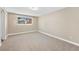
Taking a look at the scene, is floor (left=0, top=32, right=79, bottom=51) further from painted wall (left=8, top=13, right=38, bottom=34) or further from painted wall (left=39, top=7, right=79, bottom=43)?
painted wall (left=8, top=13, right=38, bottom=34)

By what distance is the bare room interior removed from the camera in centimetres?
445

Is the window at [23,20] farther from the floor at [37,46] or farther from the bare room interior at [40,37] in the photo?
the floor at [37,46]

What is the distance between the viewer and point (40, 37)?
727 centimetres

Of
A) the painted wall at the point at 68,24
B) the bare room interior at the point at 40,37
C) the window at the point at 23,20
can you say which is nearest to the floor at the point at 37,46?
the bare room interior at the point at 40,37

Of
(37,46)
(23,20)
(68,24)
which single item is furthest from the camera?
(23,20)

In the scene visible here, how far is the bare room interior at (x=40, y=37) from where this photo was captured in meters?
4.45

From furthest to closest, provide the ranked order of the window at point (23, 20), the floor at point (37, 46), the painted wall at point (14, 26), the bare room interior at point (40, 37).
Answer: the window at point (23, 20) < the painted wall at point (14, 26) < the bare room interior at point (40, 37) < the floor at point (37, 46)

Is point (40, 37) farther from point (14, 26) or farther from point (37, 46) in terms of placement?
point (37, 46)

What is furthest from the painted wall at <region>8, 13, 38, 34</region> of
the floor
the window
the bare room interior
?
the floor

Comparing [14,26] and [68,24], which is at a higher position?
[68,24]

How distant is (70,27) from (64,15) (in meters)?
1.01

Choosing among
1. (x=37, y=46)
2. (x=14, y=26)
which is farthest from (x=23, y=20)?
(x=37, y=46)
